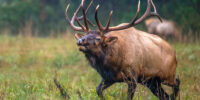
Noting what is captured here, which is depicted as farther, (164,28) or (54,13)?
(54,13)

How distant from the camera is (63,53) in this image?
11.6 m

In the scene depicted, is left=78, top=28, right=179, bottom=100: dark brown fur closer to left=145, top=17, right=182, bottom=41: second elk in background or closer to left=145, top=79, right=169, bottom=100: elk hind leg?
left=145, top=79, right=169, bottom=100: elk hind leg

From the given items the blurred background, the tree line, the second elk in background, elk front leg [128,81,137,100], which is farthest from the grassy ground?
the tree line

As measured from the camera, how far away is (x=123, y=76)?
210 inches

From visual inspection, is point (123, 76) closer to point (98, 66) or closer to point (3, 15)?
point (98, 66)

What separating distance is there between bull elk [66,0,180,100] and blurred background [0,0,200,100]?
0.79ft

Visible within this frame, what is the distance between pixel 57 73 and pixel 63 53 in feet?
11.9

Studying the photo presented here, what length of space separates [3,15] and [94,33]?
56.7ft

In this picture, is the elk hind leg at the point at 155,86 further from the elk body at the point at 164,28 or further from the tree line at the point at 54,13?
the elk body at the point at 164,28

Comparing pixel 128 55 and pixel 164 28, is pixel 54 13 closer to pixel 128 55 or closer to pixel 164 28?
pixel 164 28

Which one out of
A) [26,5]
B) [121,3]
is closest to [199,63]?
[121,3]

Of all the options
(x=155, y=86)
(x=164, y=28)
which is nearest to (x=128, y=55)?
(x=155, y=86)

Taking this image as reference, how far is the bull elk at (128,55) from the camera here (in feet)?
16.6

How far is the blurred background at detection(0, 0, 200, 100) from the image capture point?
18.9 feet
